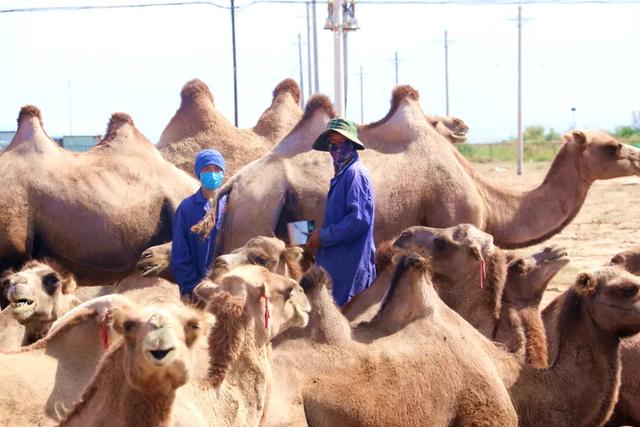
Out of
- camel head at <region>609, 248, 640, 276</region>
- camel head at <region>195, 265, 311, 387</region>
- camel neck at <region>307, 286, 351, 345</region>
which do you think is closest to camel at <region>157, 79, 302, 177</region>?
camel head at <region>609, 248, 640, 276</region>

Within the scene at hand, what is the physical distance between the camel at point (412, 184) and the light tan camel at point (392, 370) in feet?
8.99

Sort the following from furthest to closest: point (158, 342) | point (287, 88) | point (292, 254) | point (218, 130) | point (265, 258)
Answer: point (287, 88), point (218, 130), point (292, 254), point (265, 258), point (158, 342)

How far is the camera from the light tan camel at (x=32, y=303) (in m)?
7.77

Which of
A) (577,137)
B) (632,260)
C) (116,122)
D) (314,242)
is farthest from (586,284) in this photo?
(116,122)

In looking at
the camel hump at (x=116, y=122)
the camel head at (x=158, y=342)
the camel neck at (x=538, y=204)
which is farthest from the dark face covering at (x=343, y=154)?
the camel hump at (x=116, y=122)

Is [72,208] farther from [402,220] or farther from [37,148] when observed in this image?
[402,220]

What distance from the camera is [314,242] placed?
25.4 ft

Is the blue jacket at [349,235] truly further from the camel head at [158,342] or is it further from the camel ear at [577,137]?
the camel ear at [577,137]

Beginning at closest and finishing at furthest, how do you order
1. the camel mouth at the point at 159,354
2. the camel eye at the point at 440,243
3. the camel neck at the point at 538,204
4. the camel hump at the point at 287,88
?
the camel mouth at the point at 159,354
the camel eye at the point at 440,243
the camel neck at the point at 538,204
the camel hump at the point at 287,88

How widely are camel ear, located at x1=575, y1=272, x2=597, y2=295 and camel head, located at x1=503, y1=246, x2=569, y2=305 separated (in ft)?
3.16

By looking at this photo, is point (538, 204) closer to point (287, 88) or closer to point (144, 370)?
point (287, 88)

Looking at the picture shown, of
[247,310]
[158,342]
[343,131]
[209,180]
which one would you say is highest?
[343,131]

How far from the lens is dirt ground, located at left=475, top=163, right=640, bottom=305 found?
1584 cm

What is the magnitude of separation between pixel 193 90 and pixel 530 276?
5169 millimetres
